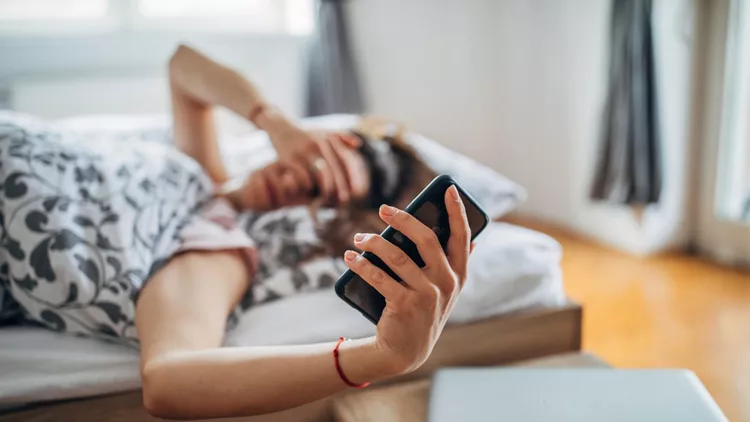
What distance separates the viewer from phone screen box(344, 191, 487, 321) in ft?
1.97

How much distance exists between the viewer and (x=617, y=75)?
6.97ft

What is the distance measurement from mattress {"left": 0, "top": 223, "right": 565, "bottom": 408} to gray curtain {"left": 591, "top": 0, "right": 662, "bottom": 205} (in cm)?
112

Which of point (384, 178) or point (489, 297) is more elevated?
point (384, 178)

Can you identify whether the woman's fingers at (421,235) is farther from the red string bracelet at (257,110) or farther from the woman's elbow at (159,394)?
the red string bracelet at (257,110)

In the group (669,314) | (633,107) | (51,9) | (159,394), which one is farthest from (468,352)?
(51,9)

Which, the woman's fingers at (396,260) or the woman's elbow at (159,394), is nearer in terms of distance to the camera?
the woman's fingers at (396,260)

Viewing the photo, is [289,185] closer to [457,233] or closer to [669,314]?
[457,233]

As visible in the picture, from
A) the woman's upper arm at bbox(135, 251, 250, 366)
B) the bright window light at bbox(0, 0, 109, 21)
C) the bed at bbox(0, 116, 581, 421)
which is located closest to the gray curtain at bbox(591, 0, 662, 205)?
the bed at bbox(0, 116, 581, 421)

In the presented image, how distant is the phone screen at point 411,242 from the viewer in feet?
1.97

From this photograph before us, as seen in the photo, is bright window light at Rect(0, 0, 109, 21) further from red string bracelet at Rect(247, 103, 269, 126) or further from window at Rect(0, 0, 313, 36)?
red string bracelet at Rect(247, 103, 269, 126)

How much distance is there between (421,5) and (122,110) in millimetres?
1275

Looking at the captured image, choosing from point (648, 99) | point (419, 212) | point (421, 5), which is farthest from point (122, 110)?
point (419, 212)

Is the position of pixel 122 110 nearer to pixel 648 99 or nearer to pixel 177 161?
pixel 177 161

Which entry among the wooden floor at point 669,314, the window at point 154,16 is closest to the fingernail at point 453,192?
the wooden floor at point 669,314
